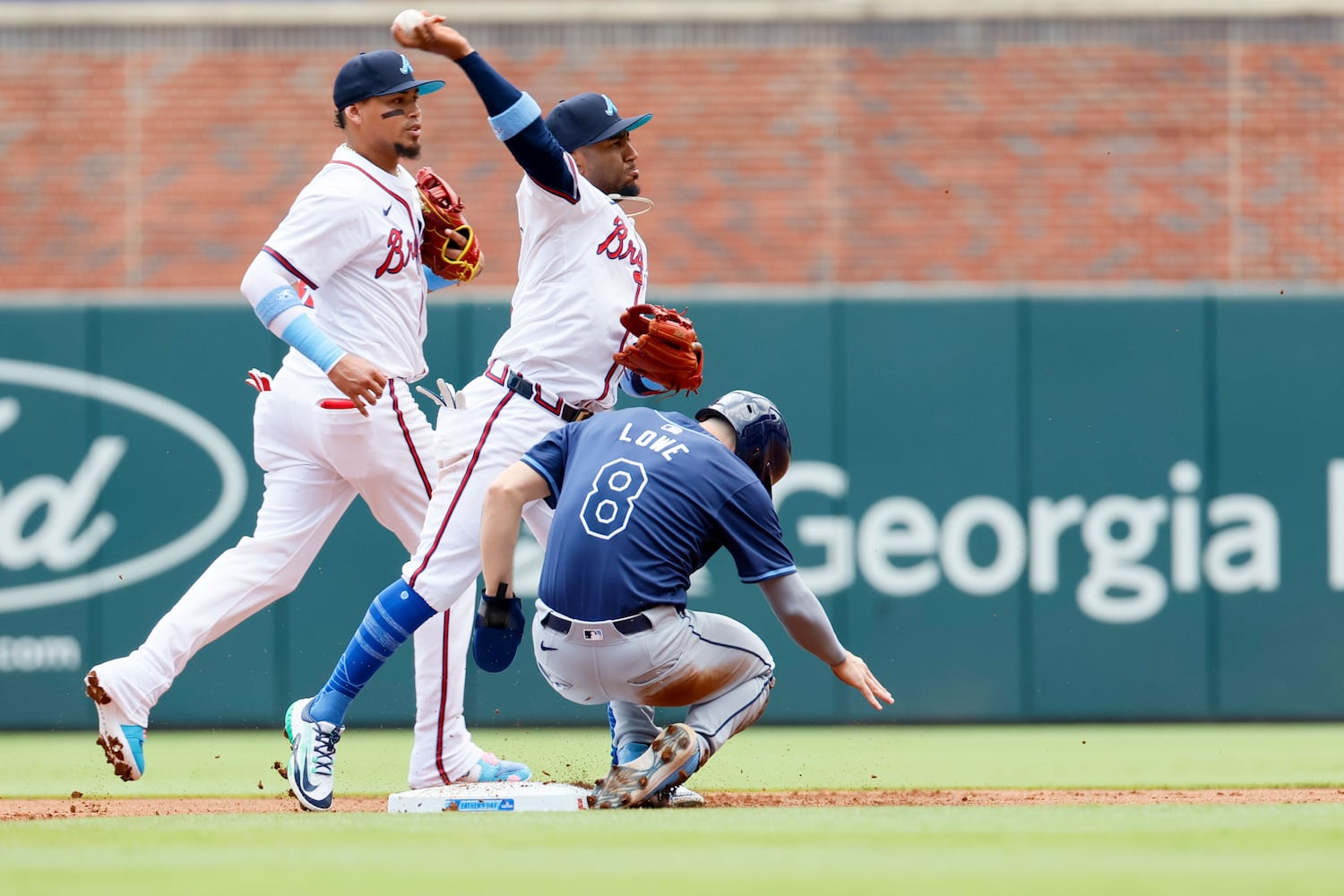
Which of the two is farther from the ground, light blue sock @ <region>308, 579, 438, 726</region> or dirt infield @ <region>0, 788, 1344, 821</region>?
light blue sock @ <region>308, 579, 438, 726</region>

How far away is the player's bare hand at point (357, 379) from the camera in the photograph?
15.3 ft

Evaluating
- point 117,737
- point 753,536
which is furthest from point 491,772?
point 753,536

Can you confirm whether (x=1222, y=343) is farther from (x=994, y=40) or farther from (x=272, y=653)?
(x=272, y=653)

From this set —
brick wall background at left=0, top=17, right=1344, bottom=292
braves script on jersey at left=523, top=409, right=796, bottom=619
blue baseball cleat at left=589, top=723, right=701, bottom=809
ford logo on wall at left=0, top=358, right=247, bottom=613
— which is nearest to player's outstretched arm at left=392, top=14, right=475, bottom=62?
braves script on jersey at left=523, top=409, right=796, bottom=619

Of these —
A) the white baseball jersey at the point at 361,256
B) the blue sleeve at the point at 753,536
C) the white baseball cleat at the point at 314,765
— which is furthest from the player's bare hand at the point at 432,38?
the white baseball cleat at the point at 314,765

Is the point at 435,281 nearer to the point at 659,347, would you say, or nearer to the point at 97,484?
the point at 659,347

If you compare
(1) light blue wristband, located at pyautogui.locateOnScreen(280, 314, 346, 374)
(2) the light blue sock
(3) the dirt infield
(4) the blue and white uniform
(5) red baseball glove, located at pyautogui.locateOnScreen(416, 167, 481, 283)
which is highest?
(5) red baseball glove, located at pyautogui.locateOnScreen(416, 167, 481, 283)

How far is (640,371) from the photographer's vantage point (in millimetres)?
5055

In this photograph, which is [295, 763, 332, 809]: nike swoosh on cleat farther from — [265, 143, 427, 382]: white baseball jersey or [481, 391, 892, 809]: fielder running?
[265, 143, 427, 382]: white baseball jersey

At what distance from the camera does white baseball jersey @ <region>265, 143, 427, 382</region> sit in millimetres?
4910

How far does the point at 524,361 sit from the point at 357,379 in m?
0.56

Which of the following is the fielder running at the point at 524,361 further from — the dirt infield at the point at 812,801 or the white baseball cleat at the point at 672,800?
the white baseball cleat at the point at 672,800

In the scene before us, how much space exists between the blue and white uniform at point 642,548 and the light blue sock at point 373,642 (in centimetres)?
41

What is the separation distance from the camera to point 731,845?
3.65 m
